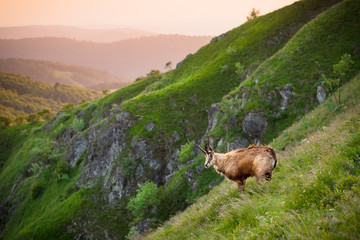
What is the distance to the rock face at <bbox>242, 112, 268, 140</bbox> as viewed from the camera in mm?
36438

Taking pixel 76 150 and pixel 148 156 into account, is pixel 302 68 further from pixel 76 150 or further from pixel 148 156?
pixel 76 150

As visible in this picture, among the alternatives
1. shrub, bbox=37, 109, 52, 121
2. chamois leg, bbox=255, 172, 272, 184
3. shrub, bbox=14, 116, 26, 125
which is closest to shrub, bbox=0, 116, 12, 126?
shrub, bbox=14, 116, 26, 125

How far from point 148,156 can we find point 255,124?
89.6 ft

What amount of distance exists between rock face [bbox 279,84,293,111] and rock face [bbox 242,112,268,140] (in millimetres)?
3844

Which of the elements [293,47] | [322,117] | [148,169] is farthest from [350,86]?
[148,169]

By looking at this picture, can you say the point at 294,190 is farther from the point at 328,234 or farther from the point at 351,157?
the point at 328,234

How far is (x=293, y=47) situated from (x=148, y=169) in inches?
1657

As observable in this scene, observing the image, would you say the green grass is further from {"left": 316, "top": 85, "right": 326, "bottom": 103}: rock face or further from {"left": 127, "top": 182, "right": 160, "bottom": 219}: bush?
{"left": 127, "top": 182, "right": 160, "bottom": 219}: bush

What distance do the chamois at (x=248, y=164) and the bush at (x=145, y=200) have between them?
34376 mm

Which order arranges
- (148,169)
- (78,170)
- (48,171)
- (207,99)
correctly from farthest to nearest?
(48,171)
(78,170)
(207,99)
(148,169)

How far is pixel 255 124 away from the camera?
37.1m

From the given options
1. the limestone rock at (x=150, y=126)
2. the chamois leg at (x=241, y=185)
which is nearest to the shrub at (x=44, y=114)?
the limestone rock at (x=150, y=126)

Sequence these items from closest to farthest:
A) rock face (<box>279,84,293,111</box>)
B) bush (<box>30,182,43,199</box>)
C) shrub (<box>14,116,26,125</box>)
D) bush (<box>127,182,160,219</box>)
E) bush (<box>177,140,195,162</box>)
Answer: rock face (<box>279,84,293,111</box>) → bush (<box>127,182,160,219</box>) → bush (<box>177,140,195,162</box>) → bush (<box>30,182,43,199</box>) → shrub (<box>14,116,26,125</box>)

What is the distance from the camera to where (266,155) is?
9.14m
